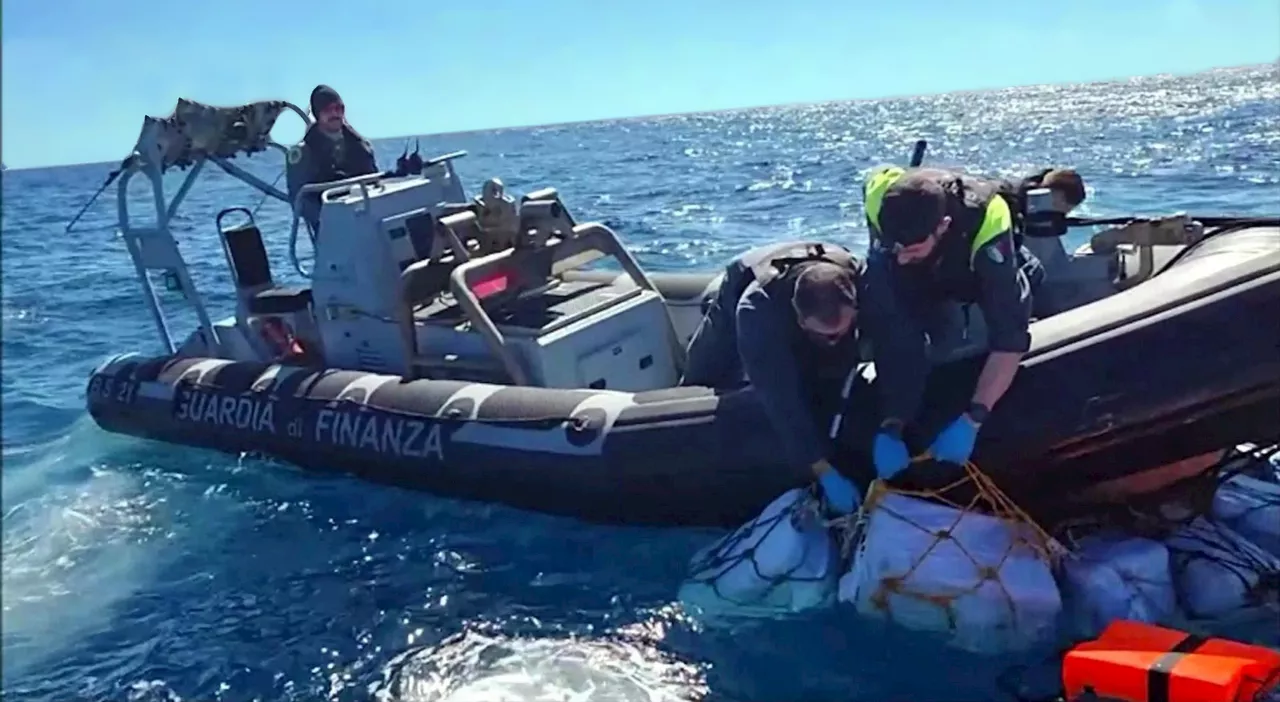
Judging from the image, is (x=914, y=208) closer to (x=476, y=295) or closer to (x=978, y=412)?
(x=978, y=412)

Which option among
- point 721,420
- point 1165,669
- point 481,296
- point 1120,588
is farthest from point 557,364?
point 1165,669

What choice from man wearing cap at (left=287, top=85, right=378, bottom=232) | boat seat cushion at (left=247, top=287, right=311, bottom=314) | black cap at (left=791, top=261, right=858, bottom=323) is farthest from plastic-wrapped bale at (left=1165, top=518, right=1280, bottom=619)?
man wearing cap at (left=287, top=85, right=378, bottom=232)

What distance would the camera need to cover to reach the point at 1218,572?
432cm

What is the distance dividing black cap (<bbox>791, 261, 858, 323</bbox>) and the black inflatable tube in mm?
A: 592

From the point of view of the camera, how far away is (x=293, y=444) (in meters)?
6.49

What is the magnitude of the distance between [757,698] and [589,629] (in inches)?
32.9

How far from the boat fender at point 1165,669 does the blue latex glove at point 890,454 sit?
0.95 meters

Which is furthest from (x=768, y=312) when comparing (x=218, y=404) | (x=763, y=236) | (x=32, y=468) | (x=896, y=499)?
(x=763, y=236)

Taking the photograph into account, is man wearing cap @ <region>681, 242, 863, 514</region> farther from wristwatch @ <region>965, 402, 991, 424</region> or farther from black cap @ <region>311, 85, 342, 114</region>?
black cap @ <region>311, 85, 342, 114</region>

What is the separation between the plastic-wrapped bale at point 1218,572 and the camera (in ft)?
14.0

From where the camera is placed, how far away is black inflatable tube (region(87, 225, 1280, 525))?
4.31 meters

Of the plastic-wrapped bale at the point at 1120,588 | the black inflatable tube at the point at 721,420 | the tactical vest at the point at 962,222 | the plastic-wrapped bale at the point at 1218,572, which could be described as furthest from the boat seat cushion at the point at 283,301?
the plastic-wrapped bale at the point at 1218,572

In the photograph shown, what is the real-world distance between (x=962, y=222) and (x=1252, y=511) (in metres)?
1.66

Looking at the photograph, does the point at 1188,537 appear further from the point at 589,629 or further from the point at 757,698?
the point at 589,629
